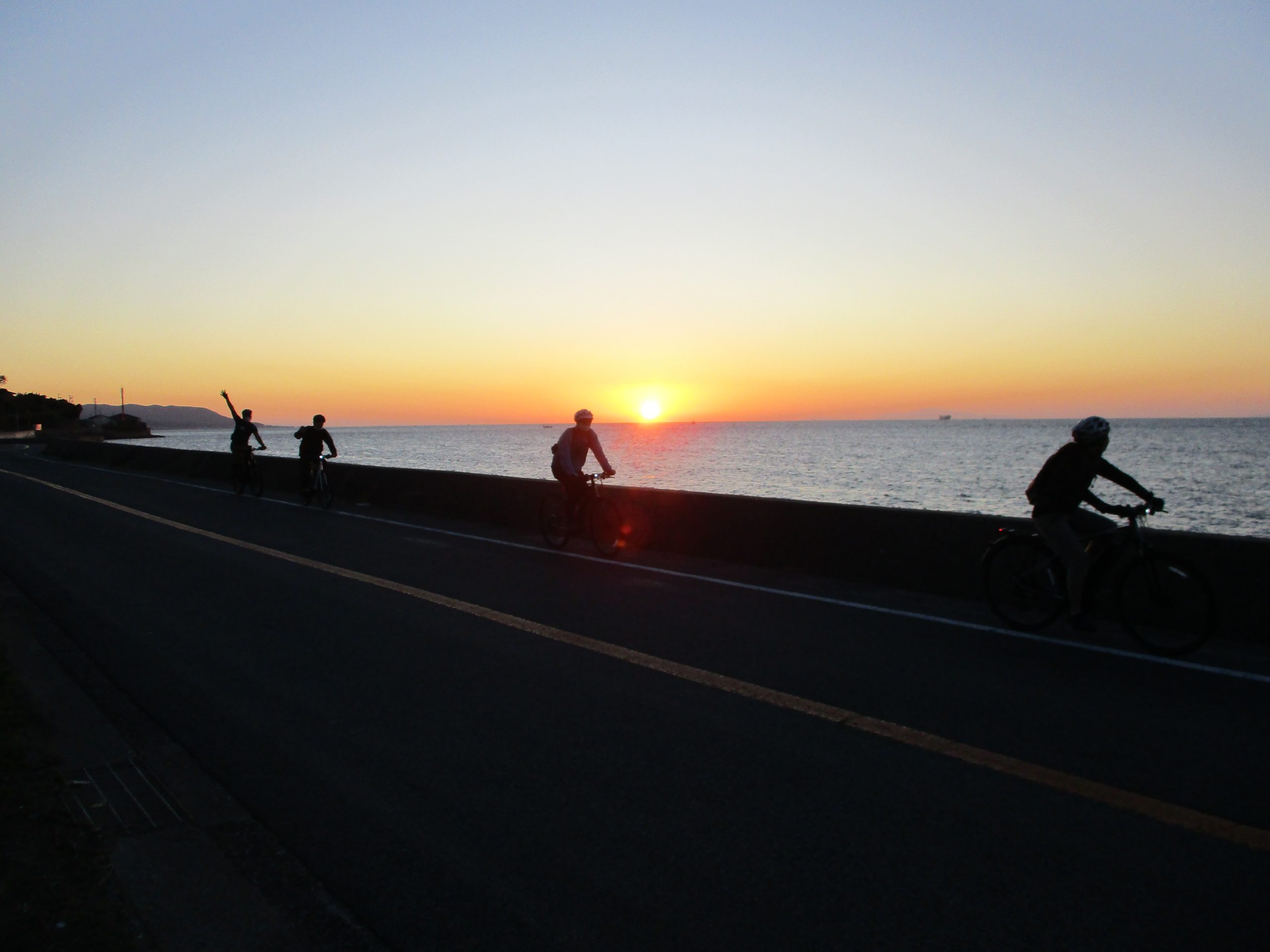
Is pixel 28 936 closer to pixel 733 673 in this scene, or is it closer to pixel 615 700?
pixel 615 700

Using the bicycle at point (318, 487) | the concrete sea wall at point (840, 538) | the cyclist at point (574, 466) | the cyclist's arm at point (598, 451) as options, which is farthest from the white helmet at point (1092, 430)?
the bicycle at point (318, 487)

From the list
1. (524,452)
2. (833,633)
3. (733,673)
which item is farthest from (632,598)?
(524,452)

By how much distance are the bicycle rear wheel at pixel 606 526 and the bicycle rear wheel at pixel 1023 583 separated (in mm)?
5295

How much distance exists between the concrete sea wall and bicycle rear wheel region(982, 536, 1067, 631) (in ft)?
2.01

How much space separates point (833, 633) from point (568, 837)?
13.3 feet

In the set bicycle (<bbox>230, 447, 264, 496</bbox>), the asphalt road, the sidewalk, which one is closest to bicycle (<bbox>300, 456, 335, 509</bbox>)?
bicycle (<bbox>230, 447, 264, 496</bbox>)

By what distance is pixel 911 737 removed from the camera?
202 inches

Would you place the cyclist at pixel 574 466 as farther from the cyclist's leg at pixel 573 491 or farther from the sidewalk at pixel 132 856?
the sidewalk at pixel 132 856

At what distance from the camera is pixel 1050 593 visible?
25.8ft

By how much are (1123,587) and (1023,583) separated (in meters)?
0.77

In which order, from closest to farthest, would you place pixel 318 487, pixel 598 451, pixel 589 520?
pixel 598 451
pixel 589 520
pixel 318 487

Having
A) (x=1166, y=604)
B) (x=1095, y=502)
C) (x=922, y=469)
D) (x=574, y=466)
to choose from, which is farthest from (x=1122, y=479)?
(x=922, y=469)

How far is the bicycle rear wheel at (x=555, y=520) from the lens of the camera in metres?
13.3

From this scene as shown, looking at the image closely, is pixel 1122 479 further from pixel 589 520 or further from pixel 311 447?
pixel 311 447
